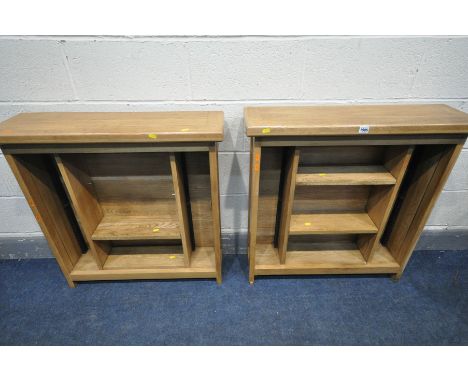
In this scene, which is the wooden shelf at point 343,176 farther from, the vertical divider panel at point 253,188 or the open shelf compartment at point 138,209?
the open shelf compartment at point 138,209

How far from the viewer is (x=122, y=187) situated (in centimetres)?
138

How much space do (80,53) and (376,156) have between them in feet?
4.67

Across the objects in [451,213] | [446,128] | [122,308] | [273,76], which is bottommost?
[122,308]

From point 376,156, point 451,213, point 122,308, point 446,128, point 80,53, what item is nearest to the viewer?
point 446,128

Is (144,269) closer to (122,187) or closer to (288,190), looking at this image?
(122,187)

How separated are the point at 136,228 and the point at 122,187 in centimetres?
22

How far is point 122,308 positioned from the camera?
1402mm

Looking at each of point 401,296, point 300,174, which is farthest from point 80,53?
point 401,296

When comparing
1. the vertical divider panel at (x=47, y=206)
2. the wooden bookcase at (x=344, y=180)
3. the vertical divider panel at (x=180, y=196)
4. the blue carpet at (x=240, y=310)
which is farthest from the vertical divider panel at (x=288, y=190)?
the vertical divider panel at (x=47, y=206)

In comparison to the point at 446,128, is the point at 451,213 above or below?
below

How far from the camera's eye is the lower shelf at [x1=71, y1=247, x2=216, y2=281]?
4.77 feet

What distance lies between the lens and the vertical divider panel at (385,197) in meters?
1.15

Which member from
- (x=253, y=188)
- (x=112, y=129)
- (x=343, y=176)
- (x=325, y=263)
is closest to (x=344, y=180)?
(x=343, y=176)
